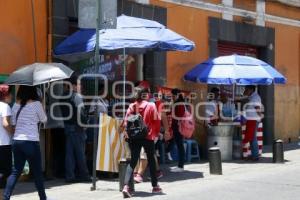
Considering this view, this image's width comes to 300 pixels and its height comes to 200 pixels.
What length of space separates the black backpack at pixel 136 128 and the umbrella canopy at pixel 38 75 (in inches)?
50.4

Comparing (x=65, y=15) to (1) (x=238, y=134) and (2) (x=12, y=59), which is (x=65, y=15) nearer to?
(2) (x=12, y=59)

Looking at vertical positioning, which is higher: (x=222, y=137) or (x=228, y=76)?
(x=228, y=76)

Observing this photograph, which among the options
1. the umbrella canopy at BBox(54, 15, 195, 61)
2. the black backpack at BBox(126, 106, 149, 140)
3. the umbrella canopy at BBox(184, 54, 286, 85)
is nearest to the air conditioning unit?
the umbrella canopy at BBox(54, 15, 195, 61)

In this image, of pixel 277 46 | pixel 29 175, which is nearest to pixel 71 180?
pixel 29 175

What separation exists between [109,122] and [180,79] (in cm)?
436

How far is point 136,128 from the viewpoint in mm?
9086

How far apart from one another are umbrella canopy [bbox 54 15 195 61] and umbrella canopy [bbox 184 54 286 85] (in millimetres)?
2089

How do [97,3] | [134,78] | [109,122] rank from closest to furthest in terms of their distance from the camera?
[97,3]
[109,122]
[134,78]

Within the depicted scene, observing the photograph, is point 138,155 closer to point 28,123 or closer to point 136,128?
point 136,128

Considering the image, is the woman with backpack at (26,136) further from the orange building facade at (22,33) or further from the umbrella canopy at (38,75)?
the orange building facade at (22,33)

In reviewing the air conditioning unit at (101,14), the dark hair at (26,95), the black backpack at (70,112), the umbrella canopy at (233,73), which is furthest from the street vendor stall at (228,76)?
the dark hair at (26,95)

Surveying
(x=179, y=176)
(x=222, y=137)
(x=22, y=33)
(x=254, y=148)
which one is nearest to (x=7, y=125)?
(x=22, y=33)

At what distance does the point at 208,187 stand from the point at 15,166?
3.51 meters

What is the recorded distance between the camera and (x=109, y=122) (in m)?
10.4
